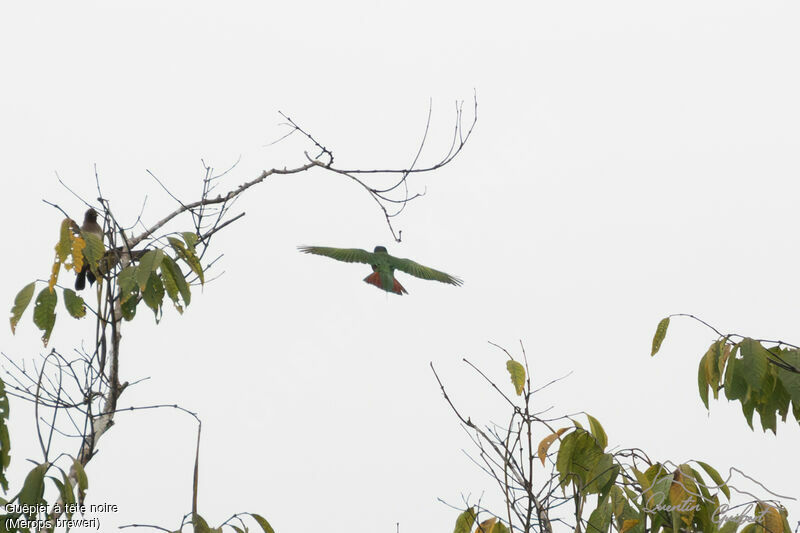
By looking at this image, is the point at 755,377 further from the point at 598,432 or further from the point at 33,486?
the point at 33,486

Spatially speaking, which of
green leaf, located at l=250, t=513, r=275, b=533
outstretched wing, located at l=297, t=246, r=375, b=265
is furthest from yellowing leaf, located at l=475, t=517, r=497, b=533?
outstretched wing, located at l=297, t=246, r=375, b=265

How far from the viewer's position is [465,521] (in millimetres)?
2514

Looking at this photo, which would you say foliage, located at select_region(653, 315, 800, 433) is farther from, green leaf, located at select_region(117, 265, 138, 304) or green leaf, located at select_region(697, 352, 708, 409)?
green leaf, located at select_region(117, 265, 138, 304)

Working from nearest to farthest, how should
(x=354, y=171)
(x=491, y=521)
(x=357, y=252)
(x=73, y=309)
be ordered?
1. (x=491, y=521)
2. (x=73, y=309)
3. (x=354, y=171)
4. (x=357, y=252)

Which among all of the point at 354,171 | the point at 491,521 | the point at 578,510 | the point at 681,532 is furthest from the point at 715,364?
the point at 354,171

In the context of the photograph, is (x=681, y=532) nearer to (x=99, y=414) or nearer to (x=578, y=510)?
(x=578, y=510)

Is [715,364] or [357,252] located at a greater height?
[357,252]

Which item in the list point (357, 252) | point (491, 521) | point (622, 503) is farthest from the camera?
point (357, 252)

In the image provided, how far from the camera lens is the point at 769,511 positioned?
2078mm

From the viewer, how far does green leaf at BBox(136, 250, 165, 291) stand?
2629mm

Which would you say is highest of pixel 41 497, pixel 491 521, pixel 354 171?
pixel 354 171

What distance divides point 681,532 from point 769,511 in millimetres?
363

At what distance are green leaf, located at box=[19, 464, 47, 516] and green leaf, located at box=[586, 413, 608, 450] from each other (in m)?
1.55

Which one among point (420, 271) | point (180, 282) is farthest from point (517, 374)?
point (420, 271)
